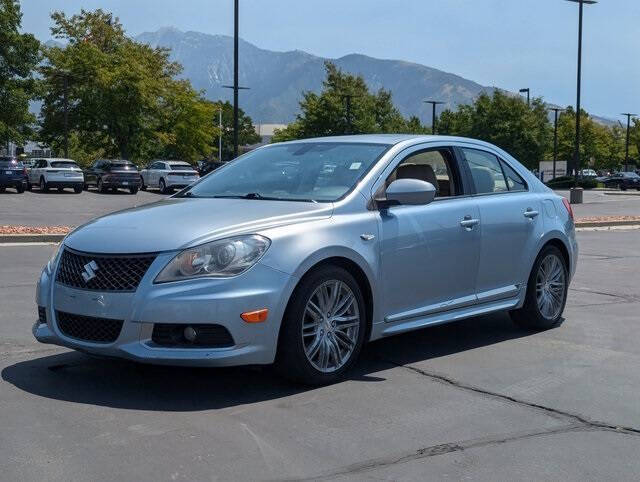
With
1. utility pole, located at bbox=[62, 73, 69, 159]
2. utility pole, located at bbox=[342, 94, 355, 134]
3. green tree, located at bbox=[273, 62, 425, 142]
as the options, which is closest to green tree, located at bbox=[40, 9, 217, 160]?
utility pole, located at bbox=[62, 73, 69, 159]

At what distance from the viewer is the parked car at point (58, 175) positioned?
3906 cm

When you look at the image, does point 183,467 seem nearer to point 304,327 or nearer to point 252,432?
point 252,432

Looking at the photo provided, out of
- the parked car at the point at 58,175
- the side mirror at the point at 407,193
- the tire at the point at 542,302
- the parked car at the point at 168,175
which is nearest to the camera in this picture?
the side mirror at the point at 407,193

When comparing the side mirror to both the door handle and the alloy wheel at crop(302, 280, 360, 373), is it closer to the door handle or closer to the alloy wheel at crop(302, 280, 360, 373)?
the door handle

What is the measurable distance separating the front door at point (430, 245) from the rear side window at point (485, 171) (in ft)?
0.64

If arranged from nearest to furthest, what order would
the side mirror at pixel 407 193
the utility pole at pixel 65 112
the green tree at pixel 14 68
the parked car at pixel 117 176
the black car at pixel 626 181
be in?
the side mirror at pixel 407 193
the parked car at pixel 117 176
the utility pole at pixel 65 112
the green tree at pixel 14 68
the black car at pixel 626 181

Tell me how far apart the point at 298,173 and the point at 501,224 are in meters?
1.75

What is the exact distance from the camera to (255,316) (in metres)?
5.03

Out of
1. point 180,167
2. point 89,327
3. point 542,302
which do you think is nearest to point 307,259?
point 89,327

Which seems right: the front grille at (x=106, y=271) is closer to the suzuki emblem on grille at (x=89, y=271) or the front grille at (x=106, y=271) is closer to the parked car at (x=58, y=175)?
the suzuki emblem on grille at (x=89, y=271)

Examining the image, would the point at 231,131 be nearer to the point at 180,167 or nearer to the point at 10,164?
the point at 180,167

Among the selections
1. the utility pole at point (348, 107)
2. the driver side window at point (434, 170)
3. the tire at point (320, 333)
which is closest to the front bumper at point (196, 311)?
the tire at point (320, 333)

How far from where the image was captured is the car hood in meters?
5.10

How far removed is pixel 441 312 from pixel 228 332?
6.56 feet
